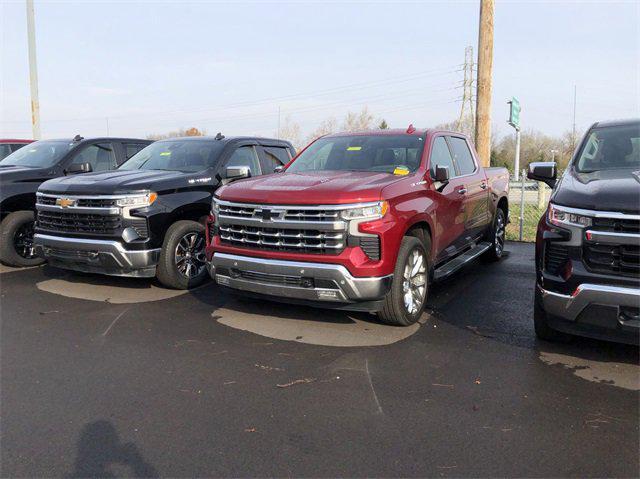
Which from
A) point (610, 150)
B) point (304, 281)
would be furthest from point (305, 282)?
point (610, 150)

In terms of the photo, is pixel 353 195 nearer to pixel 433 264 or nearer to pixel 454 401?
pixel 433 264

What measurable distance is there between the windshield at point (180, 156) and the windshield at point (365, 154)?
1.56 meters

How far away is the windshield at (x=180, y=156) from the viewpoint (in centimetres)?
730

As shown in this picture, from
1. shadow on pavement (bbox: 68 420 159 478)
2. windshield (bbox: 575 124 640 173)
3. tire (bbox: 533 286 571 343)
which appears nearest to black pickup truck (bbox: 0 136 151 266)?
shadow on pavement (bbox: 68 420 159 478)

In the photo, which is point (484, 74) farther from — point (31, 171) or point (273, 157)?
point (31, 171)

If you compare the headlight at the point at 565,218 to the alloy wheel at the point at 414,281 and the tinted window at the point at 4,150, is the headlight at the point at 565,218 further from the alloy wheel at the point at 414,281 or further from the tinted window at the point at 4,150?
the tinted window at the point at 4,150

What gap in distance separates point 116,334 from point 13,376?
3.45 feet

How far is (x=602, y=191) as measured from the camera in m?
3.83

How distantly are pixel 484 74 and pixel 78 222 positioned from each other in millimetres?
8901

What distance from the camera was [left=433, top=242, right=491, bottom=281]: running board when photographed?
5689mm

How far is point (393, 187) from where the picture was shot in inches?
191

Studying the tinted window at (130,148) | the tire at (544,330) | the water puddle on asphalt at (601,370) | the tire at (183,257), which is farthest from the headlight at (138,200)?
the water puddle on asphalt at (601,370)

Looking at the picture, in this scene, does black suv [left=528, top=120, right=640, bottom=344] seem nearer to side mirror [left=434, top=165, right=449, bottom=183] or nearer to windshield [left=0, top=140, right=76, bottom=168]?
side mirror [left=434, top=165, right=449, bottom=183]

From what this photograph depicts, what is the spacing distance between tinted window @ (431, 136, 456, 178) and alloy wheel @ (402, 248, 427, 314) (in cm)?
103
